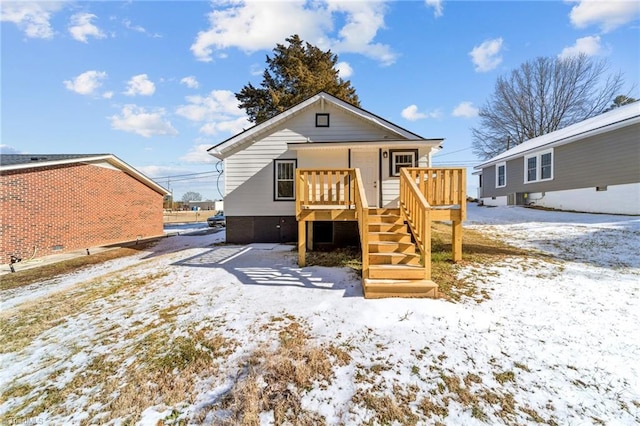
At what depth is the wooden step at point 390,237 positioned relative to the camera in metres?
5.58

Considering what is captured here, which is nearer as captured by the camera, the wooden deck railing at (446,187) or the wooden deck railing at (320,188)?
the wooden deck railing at (446,187)

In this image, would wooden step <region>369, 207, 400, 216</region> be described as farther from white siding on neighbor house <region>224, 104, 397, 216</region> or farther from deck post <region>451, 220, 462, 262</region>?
white siding on neighbor house <region>224, 104, 397, 216</region>

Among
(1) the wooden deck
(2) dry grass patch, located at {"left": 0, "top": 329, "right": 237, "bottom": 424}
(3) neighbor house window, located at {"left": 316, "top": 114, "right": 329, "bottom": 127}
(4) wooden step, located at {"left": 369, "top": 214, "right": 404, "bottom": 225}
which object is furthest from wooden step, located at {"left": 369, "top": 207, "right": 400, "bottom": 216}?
(3) neighbor house window, located at {"left": 316, "top": 114, "right": 329, "bottom": 127}

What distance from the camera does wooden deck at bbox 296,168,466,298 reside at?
4.73 metres

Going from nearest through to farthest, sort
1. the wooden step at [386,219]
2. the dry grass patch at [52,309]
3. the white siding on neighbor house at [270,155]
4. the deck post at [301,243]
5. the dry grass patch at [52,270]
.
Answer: the dry grass patch at [52,309], the wooden step at [386,219], the deck post at [301,243], the dry grass patch at [52,270], the white siding on neighbor house at [270,155]

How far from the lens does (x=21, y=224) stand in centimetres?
1039

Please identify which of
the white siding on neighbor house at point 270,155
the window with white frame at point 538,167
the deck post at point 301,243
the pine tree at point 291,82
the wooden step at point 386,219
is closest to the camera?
the wooden step at point 386,219

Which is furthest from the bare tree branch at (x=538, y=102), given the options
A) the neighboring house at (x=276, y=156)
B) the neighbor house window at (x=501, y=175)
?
the neighboring house at (x=276, y=156)

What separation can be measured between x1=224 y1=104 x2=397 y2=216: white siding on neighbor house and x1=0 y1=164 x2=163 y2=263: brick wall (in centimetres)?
771

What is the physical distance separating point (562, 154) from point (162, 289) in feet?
64.0

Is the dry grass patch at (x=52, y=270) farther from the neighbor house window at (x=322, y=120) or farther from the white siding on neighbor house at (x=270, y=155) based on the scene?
the neighbor house window at (x=322, y=120)

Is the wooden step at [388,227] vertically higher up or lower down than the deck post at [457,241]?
higher up

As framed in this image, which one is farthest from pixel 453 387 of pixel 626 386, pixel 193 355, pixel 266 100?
pixel 266 100

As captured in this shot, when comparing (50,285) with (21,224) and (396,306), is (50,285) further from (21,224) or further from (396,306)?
(396,306)
